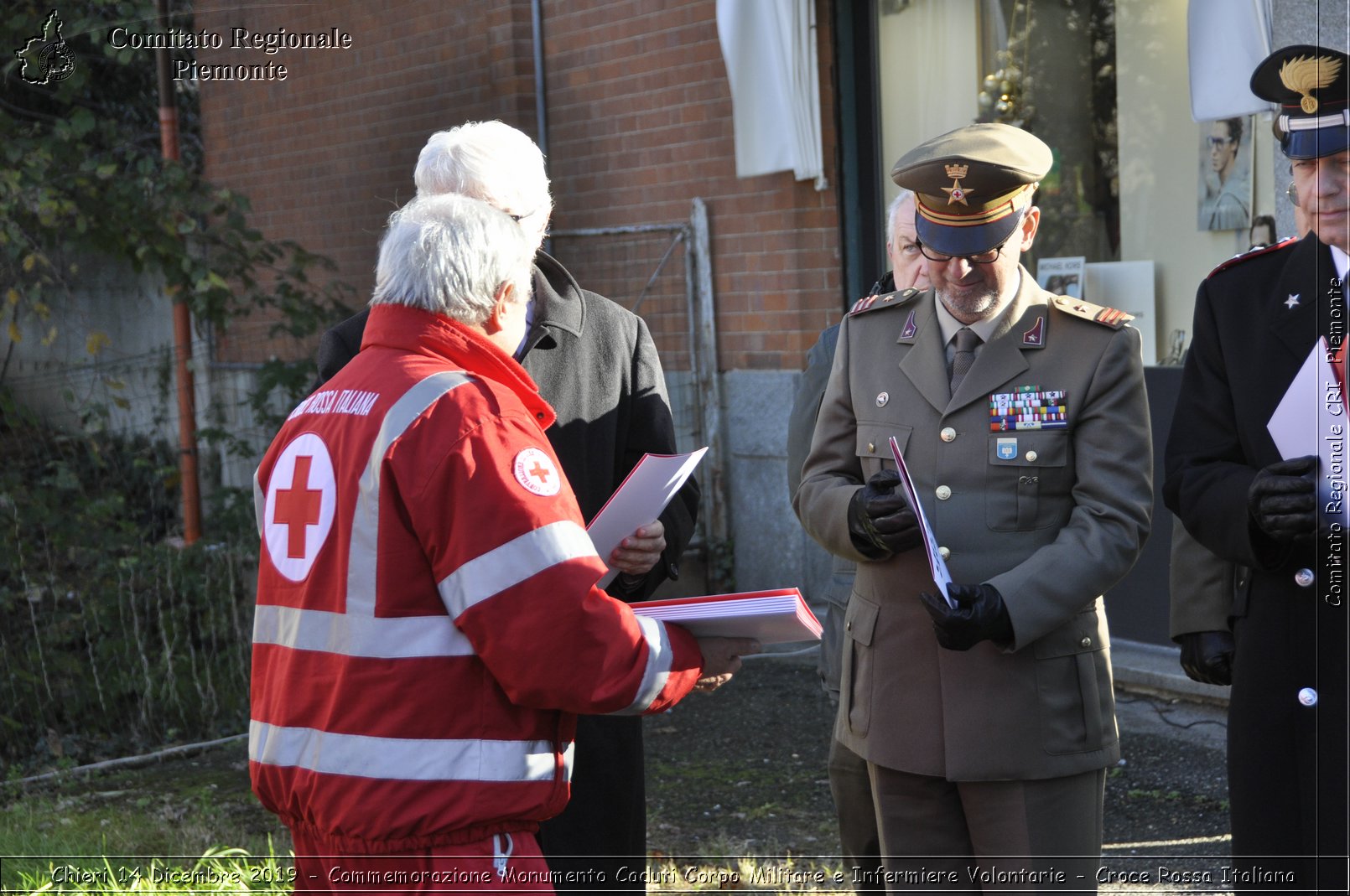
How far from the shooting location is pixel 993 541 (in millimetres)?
2770

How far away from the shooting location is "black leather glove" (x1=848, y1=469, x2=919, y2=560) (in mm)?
2676

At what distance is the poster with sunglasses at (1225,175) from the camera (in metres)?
5.90

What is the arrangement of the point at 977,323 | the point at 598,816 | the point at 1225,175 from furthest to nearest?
the point at 1225,175 → the point at 598,816 → the point at 977,323

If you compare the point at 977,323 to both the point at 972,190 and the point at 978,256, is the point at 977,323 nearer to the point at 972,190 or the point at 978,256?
the point at 978,256

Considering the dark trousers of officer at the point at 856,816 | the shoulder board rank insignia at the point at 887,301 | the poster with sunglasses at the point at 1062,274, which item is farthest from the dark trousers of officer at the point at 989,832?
the poster with sunglasses at the point at 1062,274

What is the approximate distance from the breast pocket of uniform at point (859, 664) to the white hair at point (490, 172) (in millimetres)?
1081

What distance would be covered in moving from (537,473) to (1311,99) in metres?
1.62

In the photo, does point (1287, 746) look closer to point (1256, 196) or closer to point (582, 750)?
point (582, 750)

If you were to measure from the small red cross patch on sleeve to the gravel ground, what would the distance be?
2.62 metres

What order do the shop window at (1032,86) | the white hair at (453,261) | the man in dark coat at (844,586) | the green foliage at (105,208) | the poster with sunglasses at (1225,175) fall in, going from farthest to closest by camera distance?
the green foliage at (105,208)
the shop window at (1032,86)
the poster with sunglasses at (1225,175)
the man in dark coat at (844,586)
the white hair at (453,261)

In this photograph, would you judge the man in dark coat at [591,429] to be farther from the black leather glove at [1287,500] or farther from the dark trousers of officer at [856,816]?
the black leather glove at [1287,500]

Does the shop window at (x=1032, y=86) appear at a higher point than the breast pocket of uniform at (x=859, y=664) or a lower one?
higher

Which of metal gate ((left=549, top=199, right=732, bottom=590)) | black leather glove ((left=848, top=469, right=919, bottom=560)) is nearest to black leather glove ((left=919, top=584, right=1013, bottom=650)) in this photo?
black leather glove ((left=848, top=469, right=919, bottom=560))

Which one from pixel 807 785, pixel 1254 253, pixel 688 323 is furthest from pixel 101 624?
pixel 1254 253
